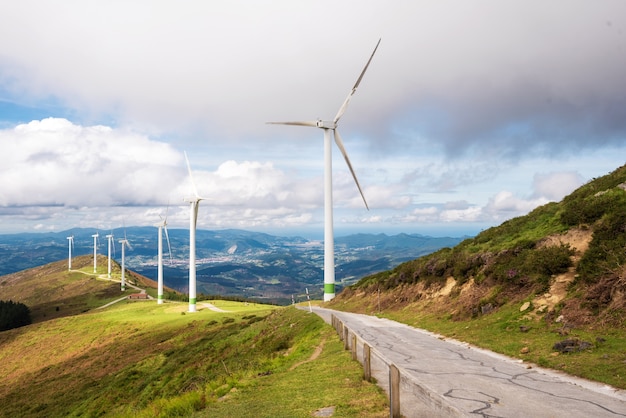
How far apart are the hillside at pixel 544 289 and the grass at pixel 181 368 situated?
987 centimetres

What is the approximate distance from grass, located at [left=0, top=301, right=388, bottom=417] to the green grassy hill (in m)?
0.10

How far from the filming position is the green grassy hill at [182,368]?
17.5m

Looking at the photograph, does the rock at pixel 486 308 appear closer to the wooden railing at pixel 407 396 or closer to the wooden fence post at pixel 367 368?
the wooden railing at pixel 407 396

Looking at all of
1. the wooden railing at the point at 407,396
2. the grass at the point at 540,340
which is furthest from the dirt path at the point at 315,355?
the grass at the point at 540,340

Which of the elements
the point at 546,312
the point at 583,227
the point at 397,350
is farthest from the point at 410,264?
the point at 397,350

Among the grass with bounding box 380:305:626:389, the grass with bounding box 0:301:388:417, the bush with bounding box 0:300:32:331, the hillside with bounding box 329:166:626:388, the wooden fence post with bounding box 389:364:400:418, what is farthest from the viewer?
the bush with bounding box 0:300:32:331

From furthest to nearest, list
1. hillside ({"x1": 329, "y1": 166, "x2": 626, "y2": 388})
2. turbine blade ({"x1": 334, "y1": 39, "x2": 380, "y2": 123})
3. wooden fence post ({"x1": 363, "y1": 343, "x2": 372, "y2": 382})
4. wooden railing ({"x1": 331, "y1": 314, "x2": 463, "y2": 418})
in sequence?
turbine blade ({"x1": 334, "y1": 39, "x2": 380, "y2": 123}) < hillside ({"x1": 329, "y1": 166, "x2": 626, "y2": 388}) < wooden fence post ({"x1": 363, "y1": 343, "x2": 372, "y2": 382}) < wooden railing ({"x1": 331, "y1": 314, "x2": 463, "y2": 418})

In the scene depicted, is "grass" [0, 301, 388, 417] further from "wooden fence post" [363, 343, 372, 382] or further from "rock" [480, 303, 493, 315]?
"rock" [480, 303, 493, 315]

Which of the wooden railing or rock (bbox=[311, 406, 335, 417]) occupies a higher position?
the wooden railing

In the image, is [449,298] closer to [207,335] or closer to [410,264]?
[410,264]

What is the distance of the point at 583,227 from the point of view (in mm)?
32594

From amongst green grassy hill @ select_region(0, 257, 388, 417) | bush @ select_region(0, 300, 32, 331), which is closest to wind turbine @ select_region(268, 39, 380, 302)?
green grassy hill @ select_region(0, 257, 388, 417)

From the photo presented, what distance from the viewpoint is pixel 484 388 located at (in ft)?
52.1

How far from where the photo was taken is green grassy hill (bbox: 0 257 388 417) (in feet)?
57.5
